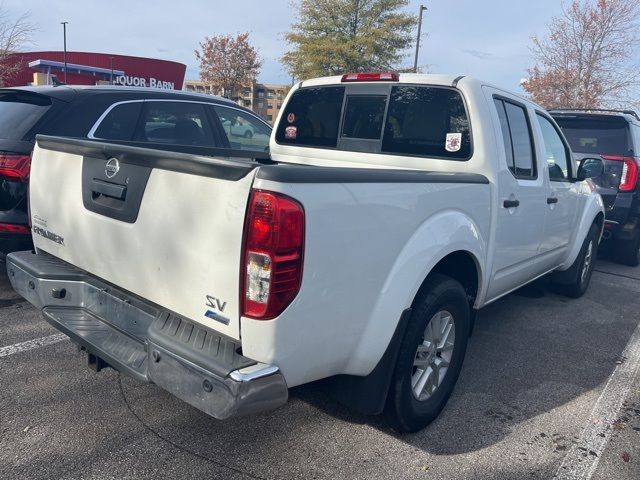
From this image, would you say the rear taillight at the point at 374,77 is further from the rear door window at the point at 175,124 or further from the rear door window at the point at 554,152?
the rear door window at the point at 175,124

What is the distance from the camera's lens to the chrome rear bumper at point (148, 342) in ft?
6.49

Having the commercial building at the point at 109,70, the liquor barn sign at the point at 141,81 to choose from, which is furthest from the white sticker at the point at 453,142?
the liquor barn sign at the point at 141,81

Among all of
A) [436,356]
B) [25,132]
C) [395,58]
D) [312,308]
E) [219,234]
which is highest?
[395,58]

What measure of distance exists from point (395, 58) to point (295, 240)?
2742 centimetres

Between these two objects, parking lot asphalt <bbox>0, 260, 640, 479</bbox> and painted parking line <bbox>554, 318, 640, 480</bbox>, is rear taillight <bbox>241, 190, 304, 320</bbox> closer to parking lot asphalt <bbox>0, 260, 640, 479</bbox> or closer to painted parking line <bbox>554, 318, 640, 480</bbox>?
parking lot asphalt <bbox>0, 260, 640, 479</bbox>

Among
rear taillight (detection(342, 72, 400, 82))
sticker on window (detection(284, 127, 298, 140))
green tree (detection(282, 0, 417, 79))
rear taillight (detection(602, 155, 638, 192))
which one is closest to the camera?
rear taillight (detection(342, 72, 400, 82))

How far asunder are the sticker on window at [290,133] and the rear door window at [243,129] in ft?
5.12

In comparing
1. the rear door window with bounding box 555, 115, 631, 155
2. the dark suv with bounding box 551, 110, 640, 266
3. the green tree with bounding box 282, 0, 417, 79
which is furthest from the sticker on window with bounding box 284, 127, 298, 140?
the green tree with bounding box 282, 0, 417, 79

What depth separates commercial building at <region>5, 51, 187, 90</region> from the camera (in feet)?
131

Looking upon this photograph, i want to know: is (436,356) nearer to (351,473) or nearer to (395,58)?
(351,473)

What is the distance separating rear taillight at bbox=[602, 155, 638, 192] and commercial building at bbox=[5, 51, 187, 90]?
39.0 meters

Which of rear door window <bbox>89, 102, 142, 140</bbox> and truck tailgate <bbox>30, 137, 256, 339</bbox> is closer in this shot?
truck tailgate <bbox>30, 137, 256, 339</bbox>

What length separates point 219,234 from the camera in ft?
6.64

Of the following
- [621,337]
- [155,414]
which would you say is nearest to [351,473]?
[155,414]
